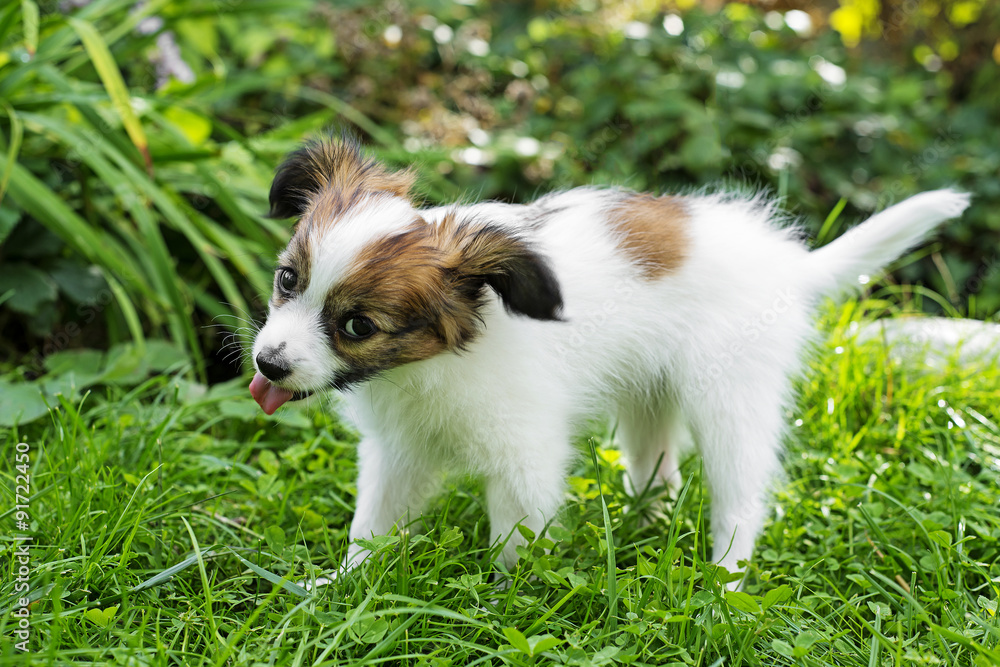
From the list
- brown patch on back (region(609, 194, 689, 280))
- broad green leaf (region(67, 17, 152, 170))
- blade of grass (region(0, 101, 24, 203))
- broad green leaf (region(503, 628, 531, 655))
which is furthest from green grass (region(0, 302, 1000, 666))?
broad green leaf (region(67, 17, 152, 170))

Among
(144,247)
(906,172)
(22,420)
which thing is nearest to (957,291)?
(906,172)

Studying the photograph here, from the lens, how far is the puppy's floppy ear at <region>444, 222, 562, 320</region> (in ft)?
6.68

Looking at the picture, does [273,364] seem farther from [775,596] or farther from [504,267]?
[775,596]

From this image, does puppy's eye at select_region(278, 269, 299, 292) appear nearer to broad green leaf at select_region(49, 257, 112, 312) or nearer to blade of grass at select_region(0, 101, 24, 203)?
blade of grass at select_region(0, 101, 24, 203)

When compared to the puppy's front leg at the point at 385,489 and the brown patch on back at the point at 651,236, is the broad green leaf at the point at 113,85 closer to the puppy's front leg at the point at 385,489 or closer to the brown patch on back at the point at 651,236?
the puppy's front leg at the point at 385,489

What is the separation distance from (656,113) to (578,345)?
3.15 m

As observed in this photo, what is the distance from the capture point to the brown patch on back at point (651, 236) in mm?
2545

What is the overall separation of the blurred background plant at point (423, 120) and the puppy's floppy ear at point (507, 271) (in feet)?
4.86

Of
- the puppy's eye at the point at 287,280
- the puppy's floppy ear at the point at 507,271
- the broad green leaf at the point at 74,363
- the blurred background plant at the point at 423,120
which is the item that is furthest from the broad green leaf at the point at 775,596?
the broad green leaf at the point at 74,363

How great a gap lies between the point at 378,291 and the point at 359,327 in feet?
0.36

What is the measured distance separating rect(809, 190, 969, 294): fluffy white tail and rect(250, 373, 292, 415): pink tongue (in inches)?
69.8

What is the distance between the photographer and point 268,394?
2.18 metres

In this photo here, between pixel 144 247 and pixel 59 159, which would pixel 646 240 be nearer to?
pixel 144 247
